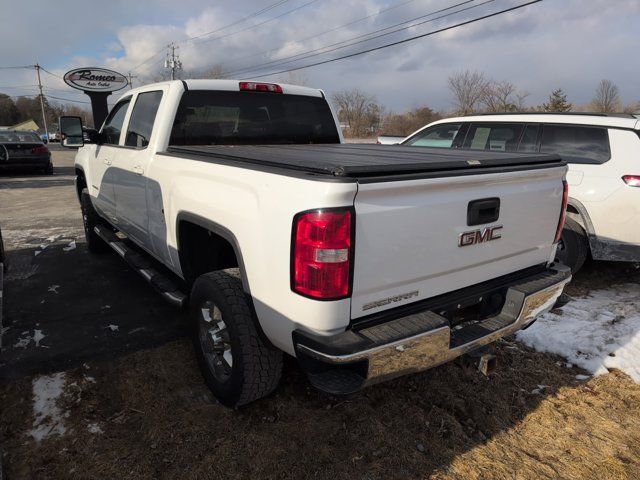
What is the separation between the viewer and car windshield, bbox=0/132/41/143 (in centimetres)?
1516

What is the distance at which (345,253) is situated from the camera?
1.96 meters

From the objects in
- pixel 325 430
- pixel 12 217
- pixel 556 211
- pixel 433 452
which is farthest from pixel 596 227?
pixel 12 217

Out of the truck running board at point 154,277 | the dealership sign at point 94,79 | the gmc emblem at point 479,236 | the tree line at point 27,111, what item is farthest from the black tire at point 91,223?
the tree line at point 27,111

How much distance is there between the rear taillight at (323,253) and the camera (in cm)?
193

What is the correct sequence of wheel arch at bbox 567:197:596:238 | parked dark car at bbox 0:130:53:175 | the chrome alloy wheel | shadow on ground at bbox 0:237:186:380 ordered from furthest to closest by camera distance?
parked dark car at bbox 0:130:53:175
wheel arch at bbox 567:197:596:238
shadow on ground at bbox 0:237:186:380
the chrome alloy wheel

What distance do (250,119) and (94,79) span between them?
14.8 m

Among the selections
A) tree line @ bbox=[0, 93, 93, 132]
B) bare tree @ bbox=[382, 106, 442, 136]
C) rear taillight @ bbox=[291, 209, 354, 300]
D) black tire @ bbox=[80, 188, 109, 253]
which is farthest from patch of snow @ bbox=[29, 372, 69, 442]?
tree line @ bbox=[0, 93, 93, 132]

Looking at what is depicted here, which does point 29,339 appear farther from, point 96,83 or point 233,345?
point 96,83

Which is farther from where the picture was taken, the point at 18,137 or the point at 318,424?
the point at 18,137

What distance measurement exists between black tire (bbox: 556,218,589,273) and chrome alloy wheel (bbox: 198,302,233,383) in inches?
158

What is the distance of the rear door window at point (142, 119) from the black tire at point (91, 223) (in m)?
1.89

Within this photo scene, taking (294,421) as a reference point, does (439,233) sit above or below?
above

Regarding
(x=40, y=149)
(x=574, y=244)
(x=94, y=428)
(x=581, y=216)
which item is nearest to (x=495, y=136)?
(x=581, y=216)

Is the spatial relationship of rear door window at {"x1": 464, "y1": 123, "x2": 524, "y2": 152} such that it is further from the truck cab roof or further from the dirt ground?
the dirt ground
